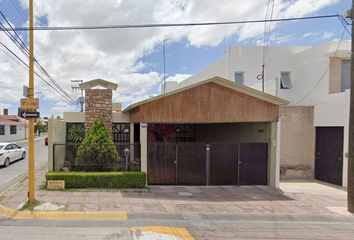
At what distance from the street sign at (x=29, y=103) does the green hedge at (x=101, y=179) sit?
282 cm

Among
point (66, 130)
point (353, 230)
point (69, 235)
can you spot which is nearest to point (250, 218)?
point (353, 230)

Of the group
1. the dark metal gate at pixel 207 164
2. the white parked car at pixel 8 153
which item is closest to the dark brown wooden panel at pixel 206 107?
the dark metal gate at pixel 207 164

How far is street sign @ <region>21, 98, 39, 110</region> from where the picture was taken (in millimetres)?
5375

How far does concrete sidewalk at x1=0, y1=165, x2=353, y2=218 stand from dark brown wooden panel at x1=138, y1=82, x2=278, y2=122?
2.81 metres

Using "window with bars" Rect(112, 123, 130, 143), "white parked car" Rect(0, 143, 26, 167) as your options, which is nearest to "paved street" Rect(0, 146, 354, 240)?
"window with bars" Rect(112, 123, 130, 143)

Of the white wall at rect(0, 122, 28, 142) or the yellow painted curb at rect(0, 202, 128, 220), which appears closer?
the yellow painted curb at rect(0, 202, 128, 220)

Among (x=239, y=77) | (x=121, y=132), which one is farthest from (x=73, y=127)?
(x=239, y=77)

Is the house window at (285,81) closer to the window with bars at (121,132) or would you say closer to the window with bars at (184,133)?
the window with bars at (184,133)

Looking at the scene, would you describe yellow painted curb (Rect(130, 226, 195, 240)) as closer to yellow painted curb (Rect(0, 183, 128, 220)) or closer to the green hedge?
yellow painted curb (Rect(0, 183, 128, 220))

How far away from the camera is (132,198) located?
6227 mm

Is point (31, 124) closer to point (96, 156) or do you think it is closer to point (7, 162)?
point (96, 156)

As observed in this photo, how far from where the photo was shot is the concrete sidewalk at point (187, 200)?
18.1ft

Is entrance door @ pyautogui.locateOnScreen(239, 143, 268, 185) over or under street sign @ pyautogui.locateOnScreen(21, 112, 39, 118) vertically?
under

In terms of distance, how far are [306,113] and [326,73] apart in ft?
11.3
